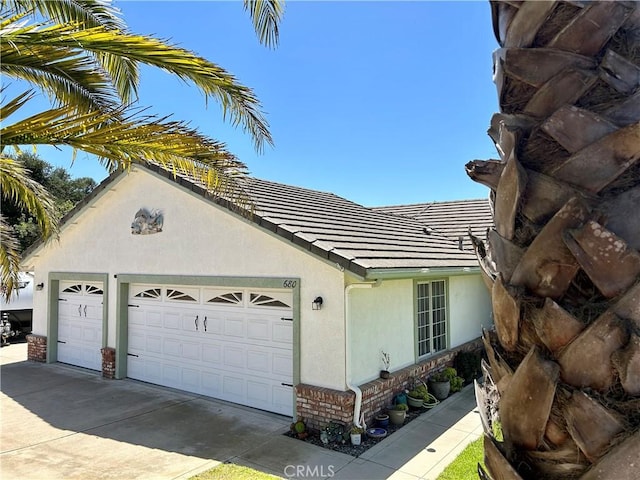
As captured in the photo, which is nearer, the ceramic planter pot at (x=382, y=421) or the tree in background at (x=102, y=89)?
the tree in background at (x=102, y=89)

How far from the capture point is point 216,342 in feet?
32.7

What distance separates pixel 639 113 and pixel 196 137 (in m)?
5.53

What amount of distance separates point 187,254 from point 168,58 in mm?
5930

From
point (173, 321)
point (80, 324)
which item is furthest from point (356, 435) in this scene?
point (80, 324)

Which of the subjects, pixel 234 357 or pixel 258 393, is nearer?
pixel 258 393

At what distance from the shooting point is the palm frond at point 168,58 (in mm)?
4738

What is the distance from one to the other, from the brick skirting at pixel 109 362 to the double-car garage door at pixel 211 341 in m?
0.39

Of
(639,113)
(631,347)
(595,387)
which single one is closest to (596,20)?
(639,113)

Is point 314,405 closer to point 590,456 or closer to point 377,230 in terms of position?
point 377,230

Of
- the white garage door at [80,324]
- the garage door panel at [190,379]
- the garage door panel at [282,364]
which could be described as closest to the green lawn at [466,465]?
the garage door panel at [282,364]

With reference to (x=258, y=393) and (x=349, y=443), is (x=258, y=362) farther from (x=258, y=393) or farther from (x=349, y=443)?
(x=349, y=443)

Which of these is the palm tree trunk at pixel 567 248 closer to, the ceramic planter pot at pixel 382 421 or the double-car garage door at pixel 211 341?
the ceramic planter pot at pixel 382 421

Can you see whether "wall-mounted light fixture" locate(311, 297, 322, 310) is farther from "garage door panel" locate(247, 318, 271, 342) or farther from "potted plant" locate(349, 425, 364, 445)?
"potted plant" locate(349, 425, 364, 445)

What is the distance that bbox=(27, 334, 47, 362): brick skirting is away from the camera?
45.3 ft
